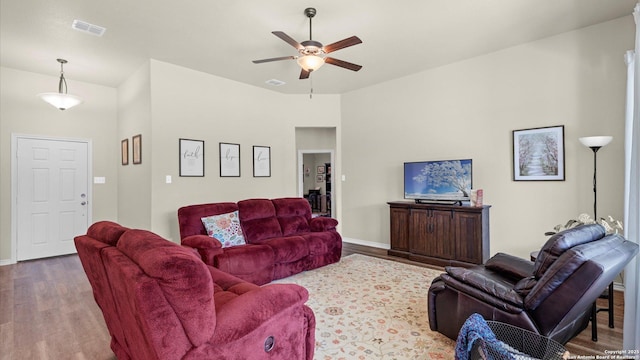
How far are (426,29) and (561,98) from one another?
75.3 inches

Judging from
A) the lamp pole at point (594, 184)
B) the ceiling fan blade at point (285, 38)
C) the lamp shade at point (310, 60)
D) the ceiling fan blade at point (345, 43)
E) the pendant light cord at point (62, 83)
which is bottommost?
the lamp pole at point (594, 184)

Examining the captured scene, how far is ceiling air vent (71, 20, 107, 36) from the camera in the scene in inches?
136

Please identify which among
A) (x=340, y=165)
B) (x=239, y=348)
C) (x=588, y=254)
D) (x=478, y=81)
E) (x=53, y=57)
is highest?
(x=53, y=57)

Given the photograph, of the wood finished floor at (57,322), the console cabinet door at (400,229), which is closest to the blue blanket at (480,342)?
the wood finished floor at (57,322)

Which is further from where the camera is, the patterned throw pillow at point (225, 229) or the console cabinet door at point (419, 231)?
the console cabinet door at point (419, 231)

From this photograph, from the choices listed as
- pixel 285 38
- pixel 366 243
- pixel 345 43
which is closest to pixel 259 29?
pixel 285 38

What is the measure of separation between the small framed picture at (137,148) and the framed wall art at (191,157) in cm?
63

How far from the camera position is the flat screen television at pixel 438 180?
4.53m

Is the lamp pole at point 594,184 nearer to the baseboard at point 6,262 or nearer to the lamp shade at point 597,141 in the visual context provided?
the lamp shade at point 597,141

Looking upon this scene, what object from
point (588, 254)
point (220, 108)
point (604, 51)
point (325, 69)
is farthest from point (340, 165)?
point (588, 254)

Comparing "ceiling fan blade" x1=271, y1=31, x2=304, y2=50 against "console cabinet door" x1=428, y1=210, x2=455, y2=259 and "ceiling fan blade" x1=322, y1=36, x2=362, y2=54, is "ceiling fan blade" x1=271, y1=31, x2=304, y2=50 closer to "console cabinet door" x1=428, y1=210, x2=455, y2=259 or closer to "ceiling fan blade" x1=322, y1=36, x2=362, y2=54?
"ceiling fan blade" x1=322, y1=36, x2=362, y2=54

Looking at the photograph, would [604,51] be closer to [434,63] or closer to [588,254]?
[434,63]

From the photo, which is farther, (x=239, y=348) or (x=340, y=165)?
(x=340, y=165)

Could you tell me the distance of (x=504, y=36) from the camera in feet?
12.8
